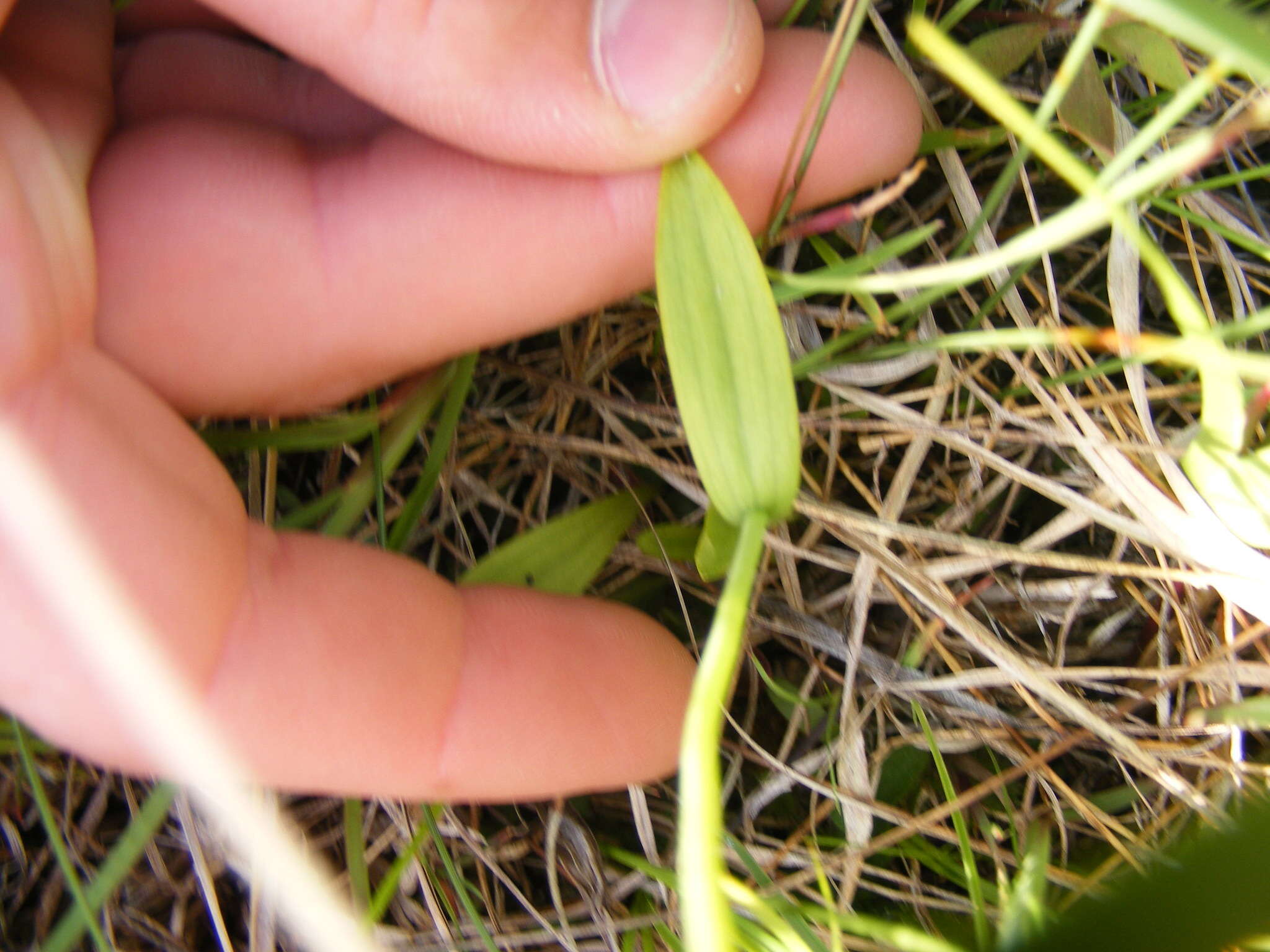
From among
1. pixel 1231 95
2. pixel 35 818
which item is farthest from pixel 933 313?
pixel 35 818

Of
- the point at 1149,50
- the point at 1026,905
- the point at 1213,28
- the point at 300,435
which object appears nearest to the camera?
the point at 1213,28

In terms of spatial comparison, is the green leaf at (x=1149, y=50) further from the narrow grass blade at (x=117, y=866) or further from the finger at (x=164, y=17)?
the narrow grass blade at (x=117, y=866)

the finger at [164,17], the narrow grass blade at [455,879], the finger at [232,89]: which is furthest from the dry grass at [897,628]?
the finger at [164,17]

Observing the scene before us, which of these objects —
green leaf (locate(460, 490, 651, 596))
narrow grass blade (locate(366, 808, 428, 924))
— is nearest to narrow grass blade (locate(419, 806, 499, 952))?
narrow grass blade (locate(366, 808, 428, 924))

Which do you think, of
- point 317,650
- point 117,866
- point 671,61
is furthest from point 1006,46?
point 117,866

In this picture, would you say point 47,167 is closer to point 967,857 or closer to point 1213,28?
point 1213,28

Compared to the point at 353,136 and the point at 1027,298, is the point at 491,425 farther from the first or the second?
the point at 1027,298
